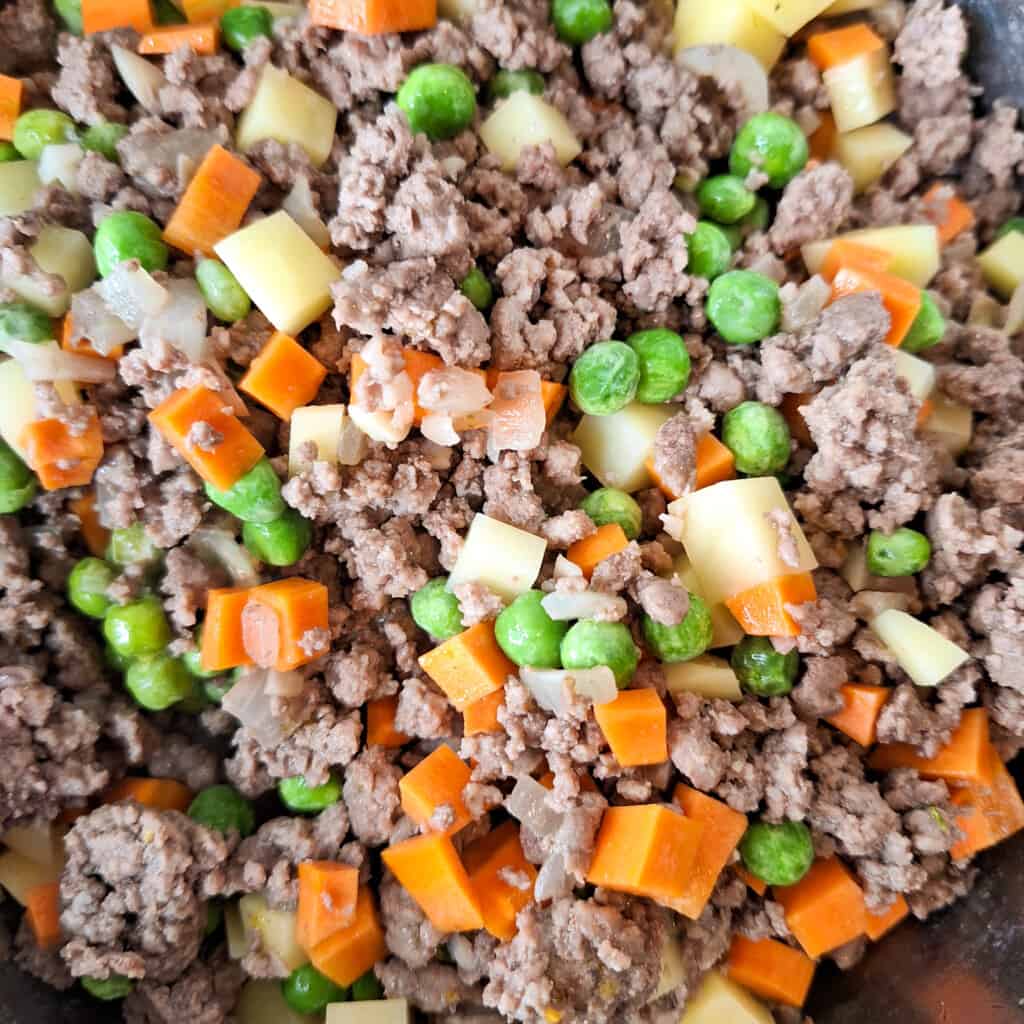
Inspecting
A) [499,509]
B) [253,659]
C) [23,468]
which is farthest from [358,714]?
[23,468]

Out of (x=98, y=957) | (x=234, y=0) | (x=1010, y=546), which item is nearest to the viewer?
(x=98, y=957)

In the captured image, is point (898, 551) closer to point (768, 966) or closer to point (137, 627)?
point (768, 966)

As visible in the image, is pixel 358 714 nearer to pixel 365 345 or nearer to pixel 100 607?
pixel 100 607

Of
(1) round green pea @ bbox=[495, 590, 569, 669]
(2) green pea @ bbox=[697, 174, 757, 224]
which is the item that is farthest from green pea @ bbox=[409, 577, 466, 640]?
(2) green pea @ bbox=[697, 174, 757, 224]

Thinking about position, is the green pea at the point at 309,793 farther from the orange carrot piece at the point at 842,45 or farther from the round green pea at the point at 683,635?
the orange carrot piece at the point at 842,45

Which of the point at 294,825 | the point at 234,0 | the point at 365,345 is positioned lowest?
the point at 294,825

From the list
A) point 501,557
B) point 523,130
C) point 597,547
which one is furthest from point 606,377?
point 523,130
